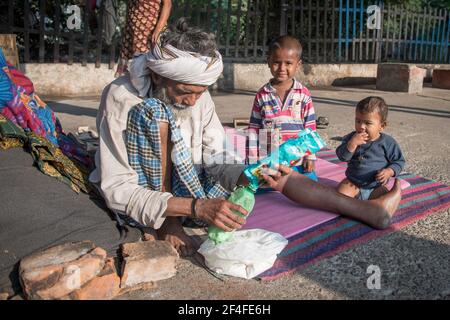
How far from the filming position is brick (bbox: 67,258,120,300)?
1.94 metres

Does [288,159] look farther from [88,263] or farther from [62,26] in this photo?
[62,26]

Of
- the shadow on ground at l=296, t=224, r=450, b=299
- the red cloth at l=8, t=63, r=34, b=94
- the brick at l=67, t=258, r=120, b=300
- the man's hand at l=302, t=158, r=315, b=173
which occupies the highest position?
the red cloth at l=8, t=63, r=34, b=94

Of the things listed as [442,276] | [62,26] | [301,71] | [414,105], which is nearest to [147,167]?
[442,276]

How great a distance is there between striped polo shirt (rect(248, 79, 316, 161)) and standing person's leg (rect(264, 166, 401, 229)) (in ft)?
2.31

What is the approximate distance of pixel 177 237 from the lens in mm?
2510

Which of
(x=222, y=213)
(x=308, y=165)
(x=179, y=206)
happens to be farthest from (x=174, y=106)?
(x=308, y=165)

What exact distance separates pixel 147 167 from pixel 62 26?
7816 mm

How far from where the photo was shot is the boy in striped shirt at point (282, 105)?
141 inches

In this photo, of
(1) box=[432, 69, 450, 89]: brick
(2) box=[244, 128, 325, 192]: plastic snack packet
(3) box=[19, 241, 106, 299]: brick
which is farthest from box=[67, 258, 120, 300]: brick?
(1) box=[432, 69, 450, 89]: brick

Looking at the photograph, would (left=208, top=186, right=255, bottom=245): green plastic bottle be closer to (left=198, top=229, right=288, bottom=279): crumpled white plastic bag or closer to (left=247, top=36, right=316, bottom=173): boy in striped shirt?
(left=198, top=229, right=288, bottom=279): crumpled white plastic bag

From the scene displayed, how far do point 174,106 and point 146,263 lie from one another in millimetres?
846

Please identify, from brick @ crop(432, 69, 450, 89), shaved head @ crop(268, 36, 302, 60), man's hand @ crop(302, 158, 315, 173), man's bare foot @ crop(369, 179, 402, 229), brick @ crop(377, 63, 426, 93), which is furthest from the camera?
brick @ crop(432, 69, 450, 89)

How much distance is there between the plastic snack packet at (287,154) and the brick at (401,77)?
7.85m

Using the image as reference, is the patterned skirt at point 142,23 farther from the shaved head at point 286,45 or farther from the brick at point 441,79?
the brick at point 441,79
